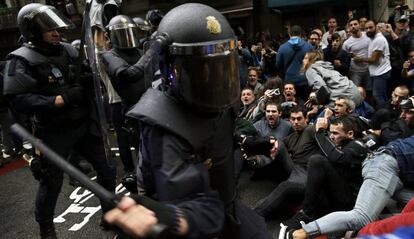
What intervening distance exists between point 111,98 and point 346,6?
11.4 metres

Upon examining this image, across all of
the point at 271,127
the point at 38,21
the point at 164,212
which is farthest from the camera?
the point at 271,127

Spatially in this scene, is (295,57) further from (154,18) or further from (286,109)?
(154,18)

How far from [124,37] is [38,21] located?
1.17 metres

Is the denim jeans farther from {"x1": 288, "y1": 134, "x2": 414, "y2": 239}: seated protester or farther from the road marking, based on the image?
the road marking

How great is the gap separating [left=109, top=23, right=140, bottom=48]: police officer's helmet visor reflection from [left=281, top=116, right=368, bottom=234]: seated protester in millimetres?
2001

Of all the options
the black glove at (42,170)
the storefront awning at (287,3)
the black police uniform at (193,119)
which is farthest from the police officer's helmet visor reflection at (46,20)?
the storefront awning at (287,3)

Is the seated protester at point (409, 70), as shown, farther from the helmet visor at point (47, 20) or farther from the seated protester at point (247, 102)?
the helmet visor at point (47, 20)

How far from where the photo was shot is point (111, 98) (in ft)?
14.6

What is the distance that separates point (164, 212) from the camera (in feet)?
4.12

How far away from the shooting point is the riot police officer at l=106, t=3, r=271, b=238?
4.44 ft

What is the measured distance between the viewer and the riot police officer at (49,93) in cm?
280

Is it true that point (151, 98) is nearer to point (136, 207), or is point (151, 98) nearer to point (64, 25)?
point (136, 207)

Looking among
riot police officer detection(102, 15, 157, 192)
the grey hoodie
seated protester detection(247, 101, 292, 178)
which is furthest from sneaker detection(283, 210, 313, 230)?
the grey hoodie

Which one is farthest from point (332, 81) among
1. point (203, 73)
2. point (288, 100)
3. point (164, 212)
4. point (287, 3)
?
point (287, 3)
